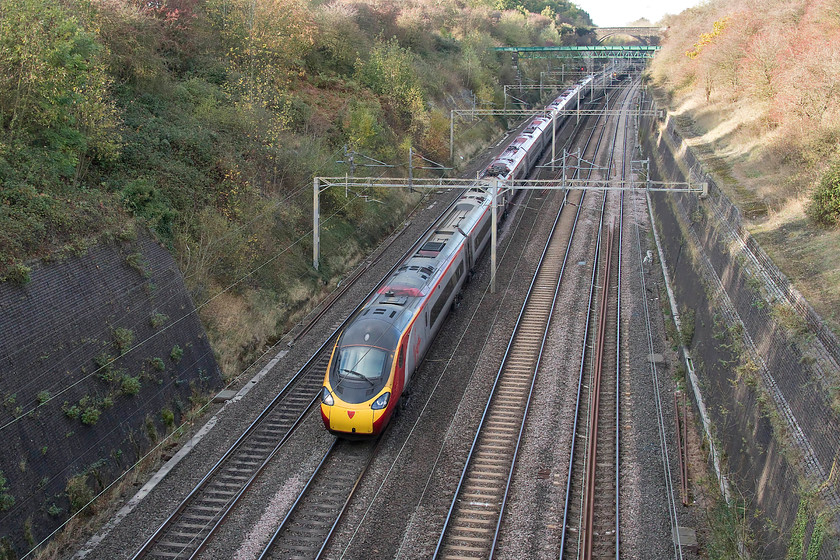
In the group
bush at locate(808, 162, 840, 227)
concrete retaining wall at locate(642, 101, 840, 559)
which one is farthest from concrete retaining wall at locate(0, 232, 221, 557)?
bush at locate(808, 162, 840, 227)

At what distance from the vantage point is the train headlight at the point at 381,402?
14.9 meters

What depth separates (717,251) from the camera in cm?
2045

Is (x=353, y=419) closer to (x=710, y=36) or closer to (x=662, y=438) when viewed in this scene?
(x=662, y=438)

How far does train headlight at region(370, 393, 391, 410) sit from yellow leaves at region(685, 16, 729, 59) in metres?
37.0

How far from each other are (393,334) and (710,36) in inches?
1592

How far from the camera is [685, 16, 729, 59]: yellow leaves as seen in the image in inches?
1686

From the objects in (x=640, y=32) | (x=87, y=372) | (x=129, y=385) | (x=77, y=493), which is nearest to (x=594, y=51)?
(x=640, y=32)

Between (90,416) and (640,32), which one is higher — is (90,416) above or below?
below

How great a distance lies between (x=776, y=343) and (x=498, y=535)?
7.08 metres

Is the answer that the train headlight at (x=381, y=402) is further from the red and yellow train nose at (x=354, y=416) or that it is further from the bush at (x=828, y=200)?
the bush at (x=828, y=200)

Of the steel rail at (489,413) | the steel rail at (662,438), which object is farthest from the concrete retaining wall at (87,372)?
the steel rail at (662,438)

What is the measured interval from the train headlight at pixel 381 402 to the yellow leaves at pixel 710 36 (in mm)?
37047

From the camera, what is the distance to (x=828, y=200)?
700 inches

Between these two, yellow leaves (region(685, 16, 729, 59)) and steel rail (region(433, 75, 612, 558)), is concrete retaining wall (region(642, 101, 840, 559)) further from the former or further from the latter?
yellow leaves (region(685, 16, 729, 59))
